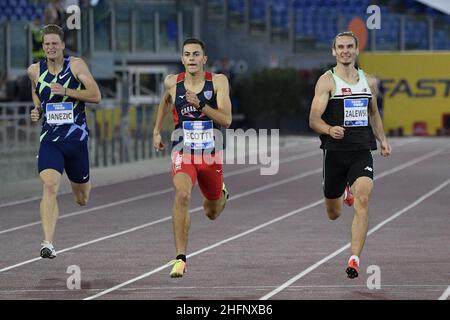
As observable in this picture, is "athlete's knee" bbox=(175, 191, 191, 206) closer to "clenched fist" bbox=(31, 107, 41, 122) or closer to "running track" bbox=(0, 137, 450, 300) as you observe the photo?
"running track" bbox=(0, 137, 450, 300)

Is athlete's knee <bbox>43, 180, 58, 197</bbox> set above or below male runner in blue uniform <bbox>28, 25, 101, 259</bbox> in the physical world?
below

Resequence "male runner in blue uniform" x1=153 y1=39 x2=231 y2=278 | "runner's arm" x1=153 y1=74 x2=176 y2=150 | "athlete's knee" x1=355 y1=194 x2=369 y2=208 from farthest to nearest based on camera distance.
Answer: "runner's arm" x1=153 y1=74 x2=176 y2=150 → "male runner in blue uniform" x1=153 y1=39 x2=231 y2=278 → "athlete's knee" x1=355 y1=194 x2=369 y2=208

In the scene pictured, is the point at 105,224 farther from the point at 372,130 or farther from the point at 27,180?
the point at 27,180

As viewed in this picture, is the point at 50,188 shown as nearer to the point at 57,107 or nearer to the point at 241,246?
Answer: the point at 57,107

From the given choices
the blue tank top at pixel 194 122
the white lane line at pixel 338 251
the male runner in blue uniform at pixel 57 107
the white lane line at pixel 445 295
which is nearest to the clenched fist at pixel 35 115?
the male runner in blue uniform at pixel 57 107

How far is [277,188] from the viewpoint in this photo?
25.7 meters

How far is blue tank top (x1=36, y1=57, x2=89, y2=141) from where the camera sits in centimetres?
1449

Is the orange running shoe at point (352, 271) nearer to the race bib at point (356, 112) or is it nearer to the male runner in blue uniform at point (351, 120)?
the male runner in blue uniform at point (351, 120)

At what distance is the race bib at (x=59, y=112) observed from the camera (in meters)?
14.5

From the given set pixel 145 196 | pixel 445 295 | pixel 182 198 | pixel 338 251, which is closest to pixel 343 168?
pixel 182 198

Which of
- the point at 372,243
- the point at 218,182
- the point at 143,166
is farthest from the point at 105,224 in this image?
the point at 143,166

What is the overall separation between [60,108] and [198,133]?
1699 mm

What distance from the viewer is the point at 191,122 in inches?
525

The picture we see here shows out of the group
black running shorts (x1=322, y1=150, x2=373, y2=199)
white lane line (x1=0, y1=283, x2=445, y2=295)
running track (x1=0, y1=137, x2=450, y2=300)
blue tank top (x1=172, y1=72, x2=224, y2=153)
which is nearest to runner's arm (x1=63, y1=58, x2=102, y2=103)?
blue tank top (x1=172, y1=72, x2=224, y2=153)
